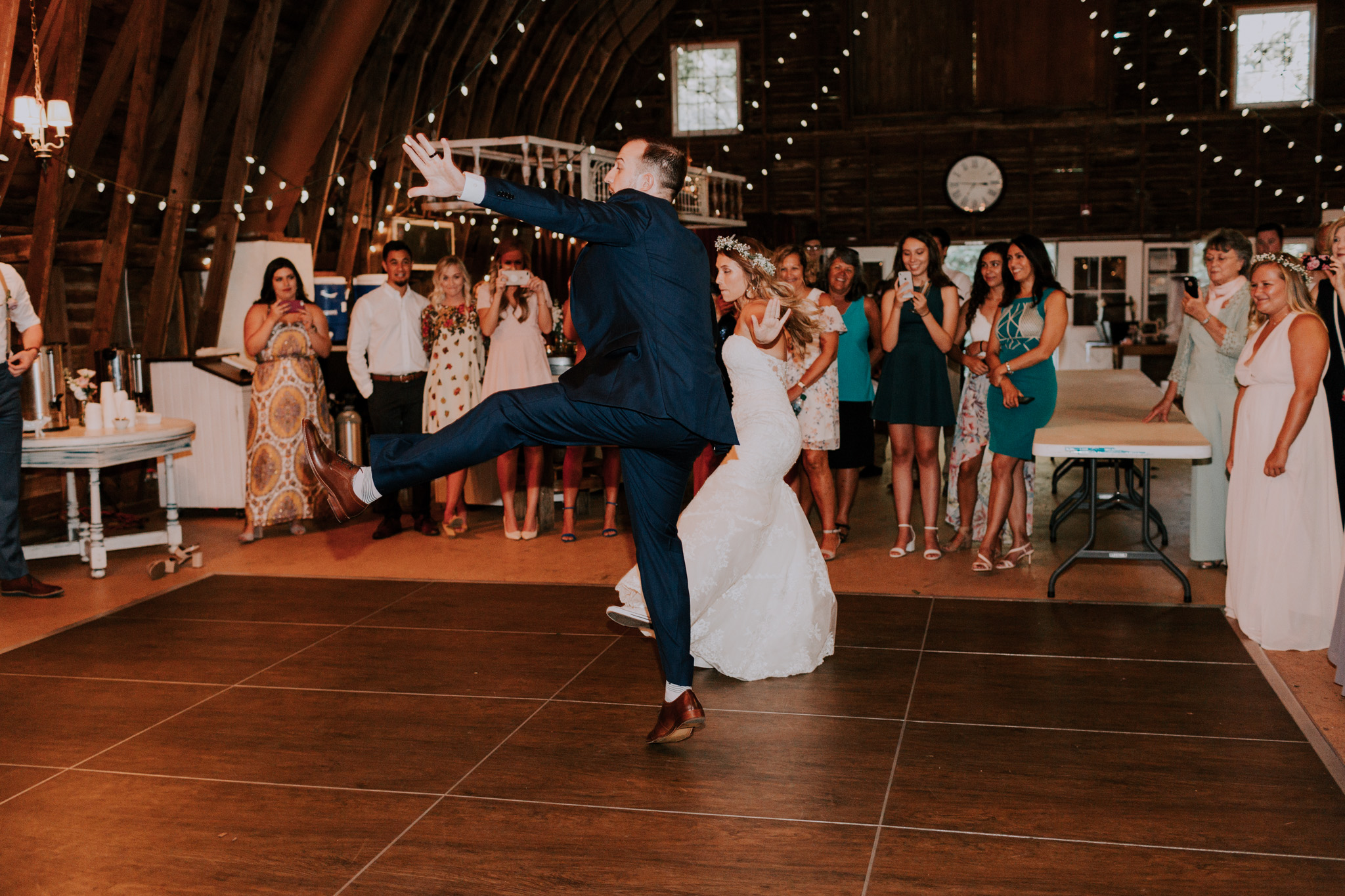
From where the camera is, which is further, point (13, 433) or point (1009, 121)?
point (1009, 121)

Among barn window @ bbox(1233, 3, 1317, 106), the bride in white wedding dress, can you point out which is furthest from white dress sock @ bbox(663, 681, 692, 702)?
barn window @ bbox(1233, 3, 1317, 106)

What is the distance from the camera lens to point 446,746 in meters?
3.17

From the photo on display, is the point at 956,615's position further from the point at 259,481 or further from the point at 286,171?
the point at 286,171

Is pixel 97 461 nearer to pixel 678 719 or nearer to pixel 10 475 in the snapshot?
pixel 10 475

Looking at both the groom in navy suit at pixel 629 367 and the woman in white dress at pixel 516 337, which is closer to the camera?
the groom in navy suit at pixel 629 367

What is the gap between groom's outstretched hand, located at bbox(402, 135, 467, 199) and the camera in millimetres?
2441

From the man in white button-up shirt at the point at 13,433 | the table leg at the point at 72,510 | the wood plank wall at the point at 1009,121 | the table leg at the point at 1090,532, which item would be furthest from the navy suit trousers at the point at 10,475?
the wood plank wall at the point at 1009,121

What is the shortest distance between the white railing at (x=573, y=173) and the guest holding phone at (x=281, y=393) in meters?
3.20

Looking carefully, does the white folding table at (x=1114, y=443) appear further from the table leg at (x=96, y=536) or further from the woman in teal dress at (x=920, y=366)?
the table leg at (x=96, y=536)

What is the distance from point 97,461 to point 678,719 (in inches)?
130

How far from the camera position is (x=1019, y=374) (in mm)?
5137

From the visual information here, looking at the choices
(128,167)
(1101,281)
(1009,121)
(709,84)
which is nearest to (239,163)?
(128,167)

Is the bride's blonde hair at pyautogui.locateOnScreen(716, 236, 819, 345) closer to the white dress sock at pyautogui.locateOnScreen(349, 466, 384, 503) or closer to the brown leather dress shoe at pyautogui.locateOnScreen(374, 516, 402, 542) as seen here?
the white dress sock at pyautogui.locateOnScreen(349, 466, 384, 503)

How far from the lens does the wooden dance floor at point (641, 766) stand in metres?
2.43
